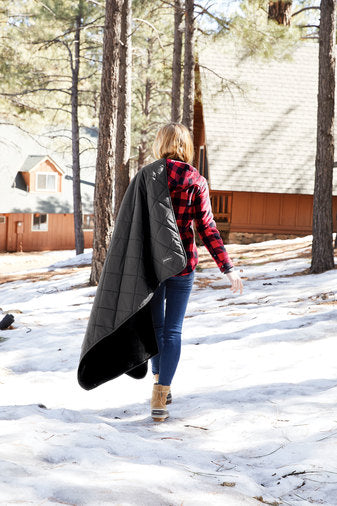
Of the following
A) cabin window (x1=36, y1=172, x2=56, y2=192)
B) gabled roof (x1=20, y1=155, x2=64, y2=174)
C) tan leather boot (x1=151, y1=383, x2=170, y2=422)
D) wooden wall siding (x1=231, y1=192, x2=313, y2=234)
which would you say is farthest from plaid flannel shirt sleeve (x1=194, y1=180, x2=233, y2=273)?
cabin window (x1=36, y1=172, x2=56, y2=192)

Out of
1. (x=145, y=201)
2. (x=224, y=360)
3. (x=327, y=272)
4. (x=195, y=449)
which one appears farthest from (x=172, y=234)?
(x=327, y=272)

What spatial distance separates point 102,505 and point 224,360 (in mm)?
3275

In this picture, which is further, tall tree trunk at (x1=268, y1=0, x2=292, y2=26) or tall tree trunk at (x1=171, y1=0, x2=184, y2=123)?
tall tree trunk at (x1=268, y1=0, x2=292, y2=26)

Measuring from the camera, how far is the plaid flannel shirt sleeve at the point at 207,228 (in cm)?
365

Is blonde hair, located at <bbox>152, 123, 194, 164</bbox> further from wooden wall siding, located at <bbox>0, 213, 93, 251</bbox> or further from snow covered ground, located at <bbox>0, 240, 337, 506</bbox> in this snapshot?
wooden wall siding, located at <bbox>0, 213, 93, 251</bbox>

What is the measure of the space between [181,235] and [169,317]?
1.85 feet

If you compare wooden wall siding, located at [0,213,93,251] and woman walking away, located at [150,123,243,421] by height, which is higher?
woman walking away, located at [150,123,243,421]

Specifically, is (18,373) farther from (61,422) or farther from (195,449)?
(195,449)

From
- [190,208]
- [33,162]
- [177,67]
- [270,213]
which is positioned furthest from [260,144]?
[33,162]

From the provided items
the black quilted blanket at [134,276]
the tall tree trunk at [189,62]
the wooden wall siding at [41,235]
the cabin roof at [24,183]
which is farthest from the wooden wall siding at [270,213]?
the black quilted blanket at [134,276]

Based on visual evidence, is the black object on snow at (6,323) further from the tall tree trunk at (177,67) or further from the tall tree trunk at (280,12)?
the tall tree trunk at (280,12)

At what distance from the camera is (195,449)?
3219 millimetres

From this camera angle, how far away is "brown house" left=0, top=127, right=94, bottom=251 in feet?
104

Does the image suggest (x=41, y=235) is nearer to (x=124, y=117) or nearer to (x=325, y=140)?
(x=124, y=117)
